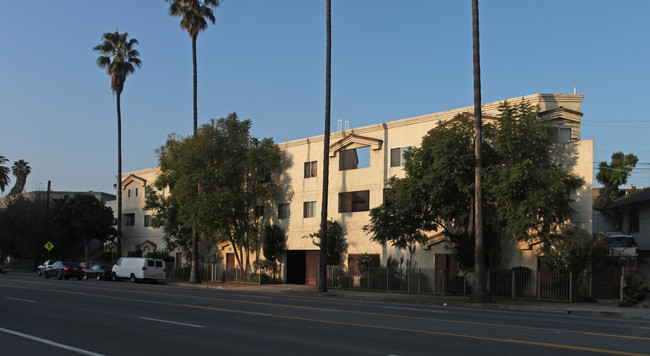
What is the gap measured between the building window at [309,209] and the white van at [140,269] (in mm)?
11799

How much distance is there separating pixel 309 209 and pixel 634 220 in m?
22.1

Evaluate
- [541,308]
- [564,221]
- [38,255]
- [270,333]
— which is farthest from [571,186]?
[38,255]

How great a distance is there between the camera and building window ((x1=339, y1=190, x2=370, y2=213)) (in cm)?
3607

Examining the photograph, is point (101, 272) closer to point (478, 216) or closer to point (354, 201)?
point (354, 201)

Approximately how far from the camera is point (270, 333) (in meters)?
12.6

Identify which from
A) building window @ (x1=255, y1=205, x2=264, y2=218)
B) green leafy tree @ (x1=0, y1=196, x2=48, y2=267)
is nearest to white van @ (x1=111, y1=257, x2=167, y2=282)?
building window @ (x1=255, y1=205, x2=264, y2=218)

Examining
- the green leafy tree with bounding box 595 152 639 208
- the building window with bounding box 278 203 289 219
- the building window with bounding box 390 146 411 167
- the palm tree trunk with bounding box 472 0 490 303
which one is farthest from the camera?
the green leafy tree with bounding box 595 152 639 208

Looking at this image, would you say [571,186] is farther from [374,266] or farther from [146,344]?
[146,344]

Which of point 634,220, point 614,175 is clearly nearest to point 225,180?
point 634,220

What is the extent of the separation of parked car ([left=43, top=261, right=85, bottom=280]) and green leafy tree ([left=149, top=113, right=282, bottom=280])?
33.3 feet

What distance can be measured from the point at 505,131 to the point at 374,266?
1153 centimetres

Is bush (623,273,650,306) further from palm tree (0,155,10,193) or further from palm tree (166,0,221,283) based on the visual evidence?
palm tree (0,155,10,193)

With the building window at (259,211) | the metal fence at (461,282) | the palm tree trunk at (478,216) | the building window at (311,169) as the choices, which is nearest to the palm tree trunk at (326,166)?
the metal fence at (461,282)

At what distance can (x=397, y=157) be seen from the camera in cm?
3441
